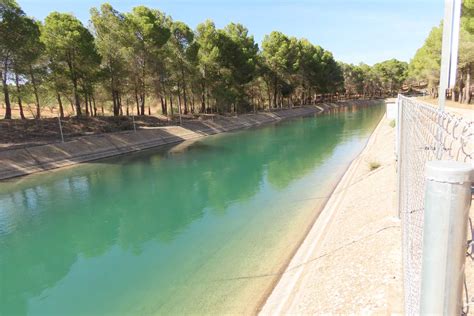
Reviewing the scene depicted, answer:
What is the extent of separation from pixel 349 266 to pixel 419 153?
3.25m

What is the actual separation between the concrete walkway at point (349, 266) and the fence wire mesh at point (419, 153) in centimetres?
69

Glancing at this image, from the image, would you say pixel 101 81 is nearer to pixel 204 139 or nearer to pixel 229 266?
pixel 204 139

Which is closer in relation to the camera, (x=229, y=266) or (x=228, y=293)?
(x=228, y=293)

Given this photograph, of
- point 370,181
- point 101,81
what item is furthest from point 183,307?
point 101,81

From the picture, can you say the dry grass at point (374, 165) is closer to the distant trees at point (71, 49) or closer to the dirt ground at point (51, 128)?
the dirt ground at point (51, 128)

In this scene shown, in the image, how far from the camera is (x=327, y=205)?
12805 mm

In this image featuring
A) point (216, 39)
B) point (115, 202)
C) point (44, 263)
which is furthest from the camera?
point (216, 39)

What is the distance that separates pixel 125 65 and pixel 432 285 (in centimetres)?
3773

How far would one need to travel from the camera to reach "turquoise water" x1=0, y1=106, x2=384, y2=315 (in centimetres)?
799

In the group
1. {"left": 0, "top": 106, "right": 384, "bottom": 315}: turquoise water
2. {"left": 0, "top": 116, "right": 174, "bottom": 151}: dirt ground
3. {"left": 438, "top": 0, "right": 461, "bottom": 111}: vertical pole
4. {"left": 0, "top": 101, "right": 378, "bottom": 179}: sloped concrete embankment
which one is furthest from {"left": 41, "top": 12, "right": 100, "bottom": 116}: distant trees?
{"left": 438, "top": 0, "right": 461, "bottom": 111}: vertical pole

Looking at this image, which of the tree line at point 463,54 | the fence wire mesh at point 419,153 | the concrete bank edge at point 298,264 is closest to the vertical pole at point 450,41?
the fence wire mesh at point 419,153

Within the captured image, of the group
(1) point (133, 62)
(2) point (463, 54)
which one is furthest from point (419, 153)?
(1) point (133, 62)

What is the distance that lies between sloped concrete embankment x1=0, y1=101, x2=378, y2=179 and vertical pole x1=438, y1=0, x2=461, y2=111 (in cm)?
2435

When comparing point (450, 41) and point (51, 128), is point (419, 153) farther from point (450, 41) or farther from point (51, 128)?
point (51, 128)
